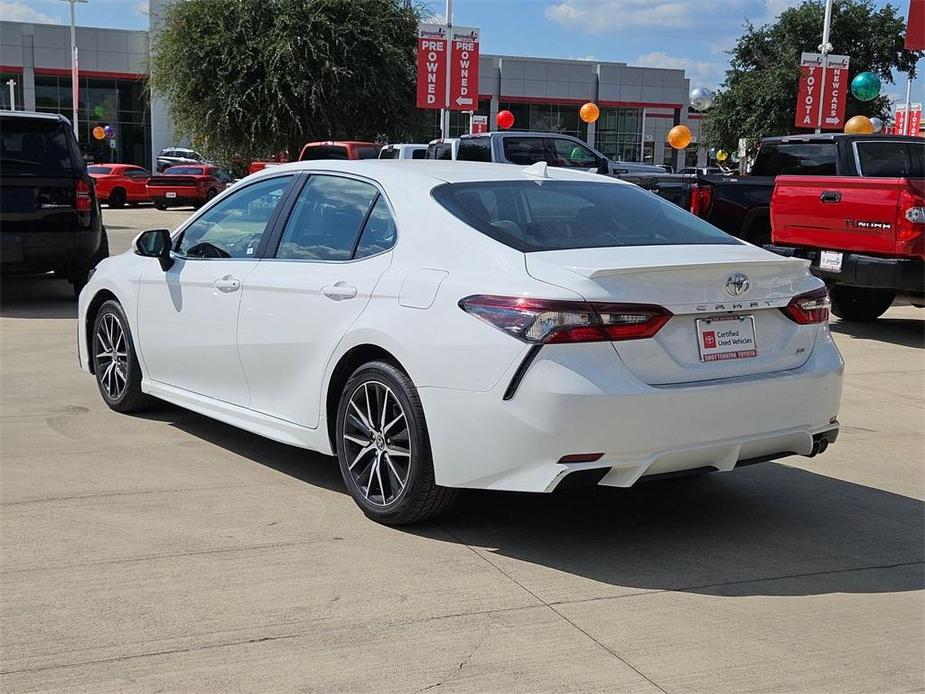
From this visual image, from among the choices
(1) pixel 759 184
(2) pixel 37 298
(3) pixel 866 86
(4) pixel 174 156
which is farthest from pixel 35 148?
(4) pixel 174 156

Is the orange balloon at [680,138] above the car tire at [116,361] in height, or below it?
above

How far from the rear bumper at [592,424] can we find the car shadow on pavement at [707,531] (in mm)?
404

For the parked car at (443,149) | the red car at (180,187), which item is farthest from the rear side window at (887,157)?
the red car at (180,187)

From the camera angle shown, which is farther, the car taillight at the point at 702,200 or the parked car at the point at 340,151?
the parked car at the point at 340,151

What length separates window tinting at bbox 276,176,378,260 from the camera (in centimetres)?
534

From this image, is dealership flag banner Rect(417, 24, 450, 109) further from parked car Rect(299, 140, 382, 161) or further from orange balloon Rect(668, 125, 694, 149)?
orange balloon Rect(668, 125, 694, 149)

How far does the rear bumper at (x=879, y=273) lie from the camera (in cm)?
1013

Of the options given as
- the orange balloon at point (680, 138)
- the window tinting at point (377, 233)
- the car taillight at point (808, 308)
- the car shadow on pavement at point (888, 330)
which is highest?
the orange balloon at point (680, 138)

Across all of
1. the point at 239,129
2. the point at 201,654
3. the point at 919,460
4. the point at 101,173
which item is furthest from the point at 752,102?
the point at 201,654

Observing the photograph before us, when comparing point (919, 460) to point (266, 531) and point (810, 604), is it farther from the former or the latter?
point (266, 531)

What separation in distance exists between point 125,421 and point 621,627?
400cm

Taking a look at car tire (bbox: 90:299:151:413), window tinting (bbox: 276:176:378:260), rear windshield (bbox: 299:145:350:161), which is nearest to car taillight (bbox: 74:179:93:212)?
car tire (bbox: 90:299:151:413)

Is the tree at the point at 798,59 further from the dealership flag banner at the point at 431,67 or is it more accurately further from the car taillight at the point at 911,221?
the car taillight at the point at 911,221

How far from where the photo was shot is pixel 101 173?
35781mm
